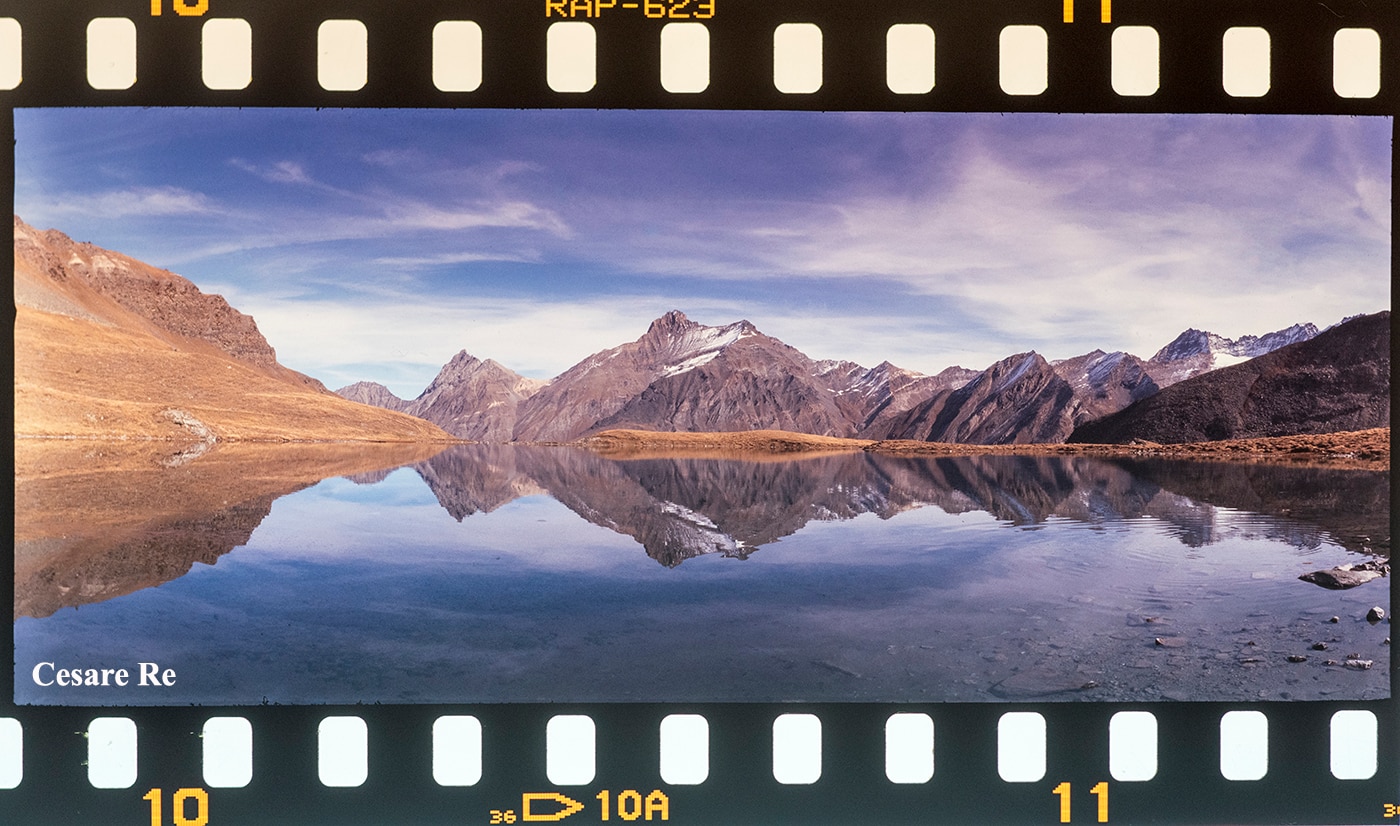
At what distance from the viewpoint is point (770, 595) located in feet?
22.2

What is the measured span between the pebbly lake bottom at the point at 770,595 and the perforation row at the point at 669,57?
4365 millimetres

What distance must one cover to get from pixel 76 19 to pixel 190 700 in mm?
6766

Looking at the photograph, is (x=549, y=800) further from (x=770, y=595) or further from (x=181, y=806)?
(x=181, y=806)

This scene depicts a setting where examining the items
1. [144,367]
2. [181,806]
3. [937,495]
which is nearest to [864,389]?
[937,495]

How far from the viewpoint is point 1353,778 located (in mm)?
5645

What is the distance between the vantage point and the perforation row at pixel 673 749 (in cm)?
541

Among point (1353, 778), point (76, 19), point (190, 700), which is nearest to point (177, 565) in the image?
point (190, 700)

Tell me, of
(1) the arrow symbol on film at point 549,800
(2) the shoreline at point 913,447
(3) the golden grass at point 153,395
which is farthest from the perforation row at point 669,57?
(1) the arrow symbol on film at point 549,800

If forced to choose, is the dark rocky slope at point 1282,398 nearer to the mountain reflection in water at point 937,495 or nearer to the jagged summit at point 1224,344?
the jagged summit at point 1224,344

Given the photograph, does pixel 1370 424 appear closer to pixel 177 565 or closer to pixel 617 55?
pixel 617 55

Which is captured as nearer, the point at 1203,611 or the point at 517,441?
the point at 1203,611

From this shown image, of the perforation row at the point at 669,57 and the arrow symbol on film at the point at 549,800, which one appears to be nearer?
the arrow symbol on film at the point at 549,800

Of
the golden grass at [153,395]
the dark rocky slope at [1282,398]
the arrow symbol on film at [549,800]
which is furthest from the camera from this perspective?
the golden grass at [153,395]

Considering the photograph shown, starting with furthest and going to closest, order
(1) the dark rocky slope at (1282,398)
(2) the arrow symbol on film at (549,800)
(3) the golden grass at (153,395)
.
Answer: (3) the golden grass at (153,395) → (1) the dark rocky slope at (1282,398) → (2) the arrow symbol on film at (549,800)
